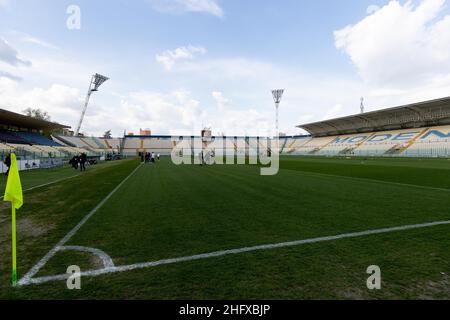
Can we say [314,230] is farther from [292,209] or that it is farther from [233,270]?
[233,270]

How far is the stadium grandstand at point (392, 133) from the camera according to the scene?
50341mm

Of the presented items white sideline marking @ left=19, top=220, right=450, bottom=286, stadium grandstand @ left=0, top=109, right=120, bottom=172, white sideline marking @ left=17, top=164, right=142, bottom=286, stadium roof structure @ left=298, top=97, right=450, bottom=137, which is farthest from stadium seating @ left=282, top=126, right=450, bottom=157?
stadium grandstand @ left=0, top=109, right=120, bottom=172

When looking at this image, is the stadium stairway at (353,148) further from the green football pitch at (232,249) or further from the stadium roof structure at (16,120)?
the stadium roof structure at (16,120)

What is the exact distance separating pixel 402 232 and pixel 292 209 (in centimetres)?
262

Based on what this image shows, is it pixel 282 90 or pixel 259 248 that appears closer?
pixel 259 248

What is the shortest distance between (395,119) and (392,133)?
3.61 m

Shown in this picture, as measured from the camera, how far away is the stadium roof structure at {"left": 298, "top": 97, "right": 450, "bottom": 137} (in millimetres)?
54438

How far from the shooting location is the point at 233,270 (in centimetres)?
337

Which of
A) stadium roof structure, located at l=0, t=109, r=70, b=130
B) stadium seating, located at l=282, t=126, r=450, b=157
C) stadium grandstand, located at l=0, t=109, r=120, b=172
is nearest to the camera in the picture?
stadium grandstand, located at l=0, t=109, r=120, b=172

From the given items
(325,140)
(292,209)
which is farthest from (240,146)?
(292,209)

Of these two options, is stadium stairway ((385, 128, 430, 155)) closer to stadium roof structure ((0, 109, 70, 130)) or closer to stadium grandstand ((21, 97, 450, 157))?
stadium grandstand ((21, 97, 450, 157))

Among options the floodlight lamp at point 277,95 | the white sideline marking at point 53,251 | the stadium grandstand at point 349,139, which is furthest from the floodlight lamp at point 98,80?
the white sideline marking at point 53,251

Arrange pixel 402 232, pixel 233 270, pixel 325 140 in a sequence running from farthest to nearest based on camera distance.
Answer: pixel 325 140 → pixel 402 232 → pixel 233 270
